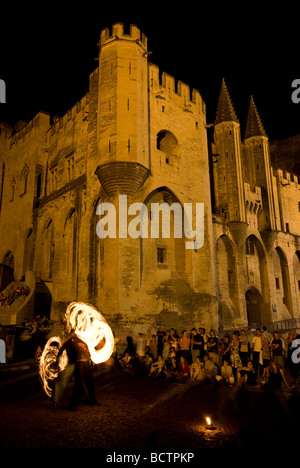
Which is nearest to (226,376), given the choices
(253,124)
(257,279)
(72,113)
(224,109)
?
(257,279)

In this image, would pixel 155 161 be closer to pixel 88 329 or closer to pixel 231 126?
pixel 231 126

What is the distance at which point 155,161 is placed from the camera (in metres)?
20.3

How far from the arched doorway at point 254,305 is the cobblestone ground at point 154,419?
20184mm

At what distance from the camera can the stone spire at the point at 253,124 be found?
32.1 metres

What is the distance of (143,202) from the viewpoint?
19.1 m

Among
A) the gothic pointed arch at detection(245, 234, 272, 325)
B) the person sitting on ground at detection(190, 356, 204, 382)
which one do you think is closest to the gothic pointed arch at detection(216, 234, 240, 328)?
the gothic pointed arch at detection(245, 234, 272, 325)

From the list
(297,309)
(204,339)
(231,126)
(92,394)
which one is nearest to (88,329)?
(92,394)

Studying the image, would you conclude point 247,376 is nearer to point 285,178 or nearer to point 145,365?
Answer: point 145,365

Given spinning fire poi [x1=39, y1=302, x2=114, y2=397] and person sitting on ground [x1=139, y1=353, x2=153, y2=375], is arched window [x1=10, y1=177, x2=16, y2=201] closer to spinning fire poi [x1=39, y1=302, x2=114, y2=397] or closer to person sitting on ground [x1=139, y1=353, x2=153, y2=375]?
person sitting on ground [x1=139, y1=353, x2=153, y2=375]

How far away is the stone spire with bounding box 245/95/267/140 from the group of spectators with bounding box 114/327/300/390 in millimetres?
24283

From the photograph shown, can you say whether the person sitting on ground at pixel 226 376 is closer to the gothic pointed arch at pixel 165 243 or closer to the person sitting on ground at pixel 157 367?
the person sitting on ground at pixel 157 367

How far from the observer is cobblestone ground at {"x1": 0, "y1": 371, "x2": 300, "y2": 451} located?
5.34 metres

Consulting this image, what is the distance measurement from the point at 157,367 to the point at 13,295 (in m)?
13.1

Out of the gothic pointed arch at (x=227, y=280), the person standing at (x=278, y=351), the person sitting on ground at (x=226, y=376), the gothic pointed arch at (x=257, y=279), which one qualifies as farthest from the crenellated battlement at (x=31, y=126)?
the person standing at (x=278, y=351)
